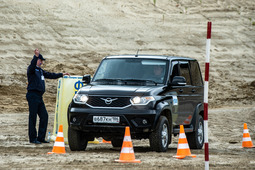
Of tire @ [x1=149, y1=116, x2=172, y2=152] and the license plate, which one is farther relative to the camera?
tire @ [x1=149, y1=116, x2=172, y2=152]

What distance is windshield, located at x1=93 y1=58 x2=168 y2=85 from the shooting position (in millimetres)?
12977

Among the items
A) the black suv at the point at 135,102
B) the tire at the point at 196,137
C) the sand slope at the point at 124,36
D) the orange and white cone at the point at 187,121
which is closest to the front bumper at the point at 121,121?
the black suv at the point at 135,102

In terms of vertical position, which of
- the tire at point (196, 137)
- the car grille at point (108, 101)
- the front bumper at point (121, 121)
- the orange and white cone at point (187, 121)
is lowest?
the tire at point (196, 137)

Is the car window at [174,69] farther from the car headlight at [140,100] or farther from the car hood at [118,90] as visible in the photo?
the car headlight at [140,100]

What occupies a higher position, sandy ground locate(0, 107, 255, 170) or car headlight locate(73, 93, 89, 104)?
car headlight locate(73, 93, 89, 104)

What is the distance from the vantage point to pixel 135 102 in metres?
12.0

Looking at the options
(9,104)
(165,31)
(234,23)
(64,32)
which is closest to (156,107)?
(9,104)

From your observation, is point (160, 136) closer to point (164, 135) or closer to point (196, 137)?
point (164, 135)

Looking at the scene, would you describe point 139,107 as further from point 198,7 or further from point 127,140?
point 198,7

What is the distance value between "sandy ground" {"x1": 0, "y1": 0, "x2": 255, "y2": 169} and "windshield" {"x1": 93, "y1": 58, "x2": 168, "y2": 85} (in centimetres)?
679

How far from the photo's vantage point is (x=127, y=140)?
10.7 m

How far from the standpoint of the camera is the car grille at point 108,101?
473 inches

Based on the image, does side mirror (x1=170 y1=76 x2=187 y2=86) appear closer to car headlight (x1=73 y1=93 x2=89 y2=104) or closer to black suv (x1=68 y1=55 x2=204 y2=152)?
black suv (x1=68 y1=55 x2=204 y2=152)

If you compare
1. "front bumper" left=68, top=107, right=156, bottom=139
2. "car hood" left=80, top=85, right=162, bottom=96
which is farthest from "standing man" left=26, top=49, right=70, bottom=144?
"front bumper" left=68, top=107, right=156, bottom=139
